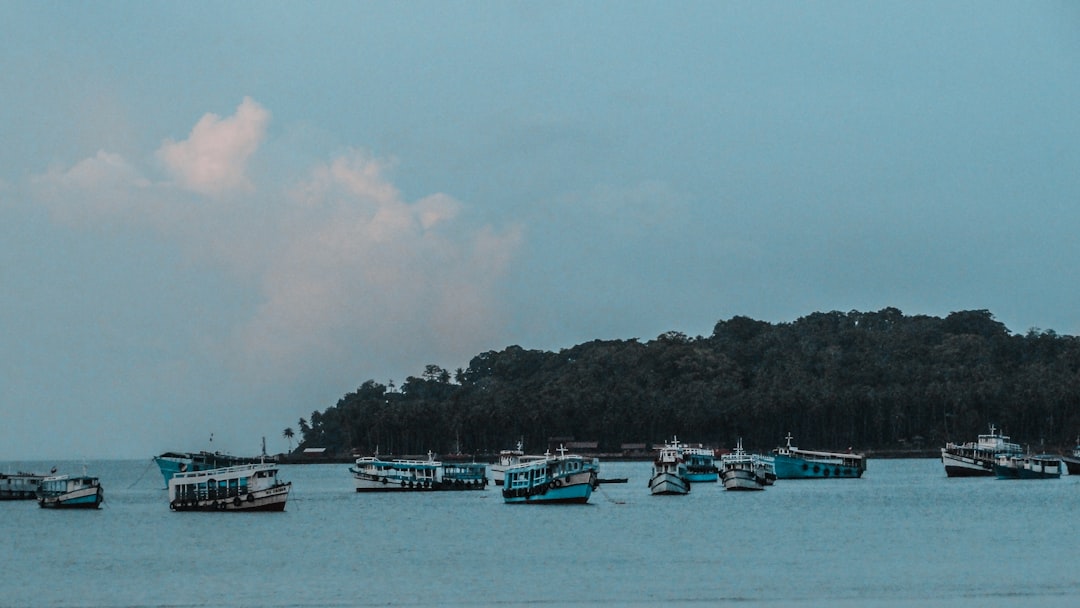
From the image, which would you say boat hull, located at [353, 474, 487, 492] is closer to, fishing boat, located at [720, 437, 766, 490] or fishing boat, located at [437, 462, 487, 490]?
fishing boat, located at [437, 462, 487, 490]

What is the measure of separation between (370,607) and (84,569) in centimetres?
2525

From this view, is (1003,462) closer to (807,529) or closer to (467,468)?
(467,468)

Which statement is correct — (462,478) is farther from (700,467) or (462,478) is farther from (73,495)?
(73,495)

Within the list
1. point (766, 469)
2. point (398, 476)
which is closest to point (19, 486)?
point (398, 476)

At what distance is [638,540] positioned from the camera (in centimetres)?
8412

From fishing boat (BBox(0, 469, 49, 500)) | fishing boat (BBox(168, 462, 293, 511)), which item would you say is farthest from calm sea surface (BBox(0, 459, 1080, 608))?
fishing boat (BBox(0, 469, 49, 500))

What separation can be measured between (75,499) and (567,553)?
62013 millimetres

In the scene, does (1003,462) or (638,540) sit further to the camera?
(1003,462)

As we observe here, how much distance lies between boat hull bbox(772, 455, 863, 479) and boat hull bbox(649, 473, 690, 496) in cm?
4149

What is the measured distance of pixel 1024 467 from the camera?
159 m

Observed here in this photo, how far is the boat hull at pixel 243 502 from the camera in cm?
10750

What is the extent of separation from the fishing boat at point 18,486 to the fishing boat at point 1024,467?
330 ft

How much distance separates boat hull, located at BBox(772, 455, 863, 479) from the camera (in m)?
174

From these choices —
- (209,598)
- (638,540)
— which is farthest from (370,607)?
(638,540)
